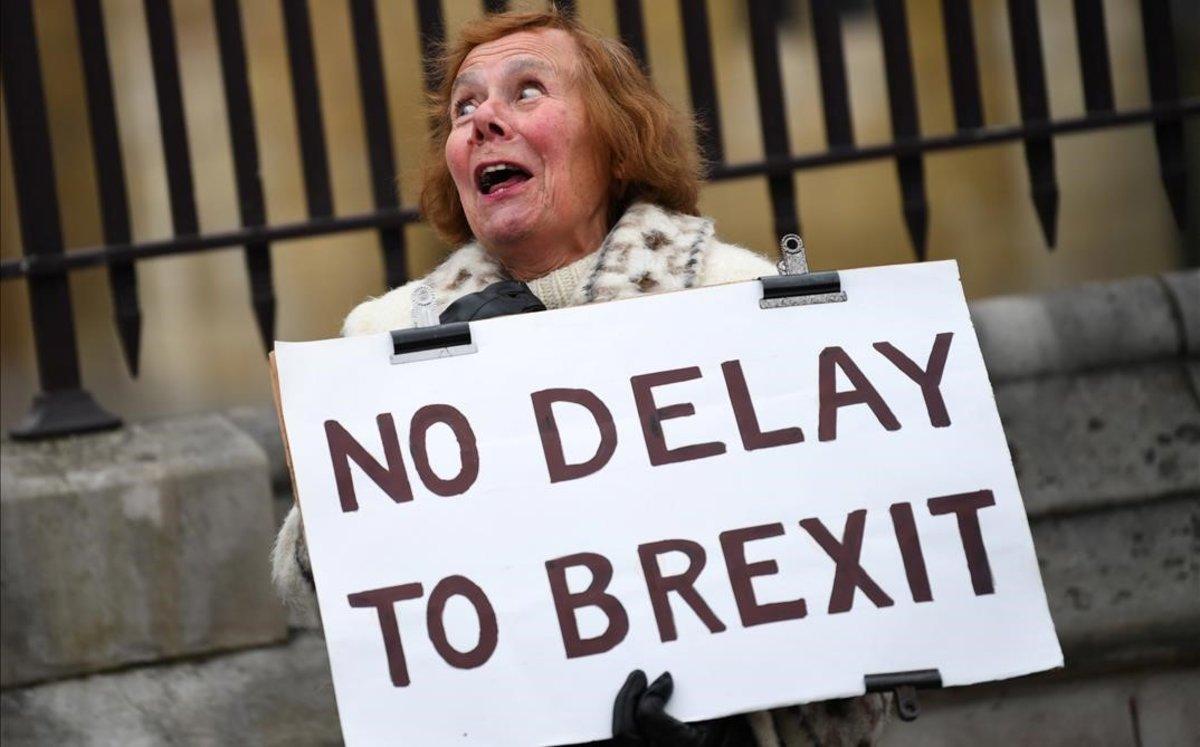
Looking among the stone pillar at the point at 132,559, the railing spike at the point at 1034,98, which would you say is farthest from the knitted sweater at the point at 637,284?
the railing spike at the point at 1034,98

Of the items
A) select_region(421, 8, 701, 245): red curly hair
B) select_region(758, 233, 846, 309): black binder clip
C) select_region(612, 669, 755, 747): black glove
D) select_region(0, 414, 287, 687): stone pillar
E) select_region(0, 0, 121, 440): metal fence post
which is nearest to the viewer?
select_region(612, 669, 755, 747): black glove

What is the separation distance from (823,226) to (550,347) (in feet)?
19.6

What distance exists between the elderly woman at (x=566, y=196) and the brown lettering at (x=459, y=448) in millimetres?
280

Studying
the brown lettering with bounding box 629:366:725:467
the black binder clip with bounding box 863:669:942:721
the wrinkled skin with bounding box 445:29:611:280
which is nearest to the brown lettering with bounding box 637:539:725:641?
the brown lettering with bounding box 629:366:725:467

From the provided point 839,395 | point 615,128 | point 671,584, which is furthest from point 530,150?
point 671,584

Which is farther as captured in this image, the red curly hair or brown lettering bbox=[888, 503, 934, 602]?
the red curly hair

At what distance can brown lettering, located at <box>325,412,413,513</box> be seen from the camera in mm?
2539

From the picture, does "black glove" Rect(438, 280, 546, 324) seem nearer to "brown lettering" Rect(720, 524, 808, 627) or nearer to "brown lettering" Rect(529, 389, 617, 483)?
"brown lettering" Rect(529, 389, 617, 483)

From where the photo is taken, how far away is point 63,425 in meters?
4.07

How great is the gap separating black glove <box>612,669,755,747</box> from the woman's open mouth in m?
0.79

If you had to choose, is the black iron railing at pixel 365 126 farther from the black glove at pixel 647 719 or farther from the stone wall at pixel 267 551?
the black glove at pixel 647 719

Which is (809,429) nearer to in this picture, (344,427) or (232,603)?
(344,427)

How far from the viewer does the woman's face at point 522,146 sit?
2781 millimetres

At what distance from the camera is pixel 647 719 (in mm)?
2451
